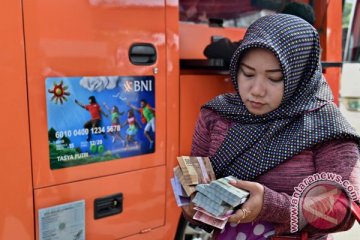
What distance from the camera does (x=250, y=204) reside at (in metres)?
1.05

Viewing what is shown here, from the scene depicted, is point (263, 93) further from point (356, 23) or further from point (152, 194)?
point (356, 23)

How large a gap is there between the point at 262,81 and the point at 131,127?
3.17 ft

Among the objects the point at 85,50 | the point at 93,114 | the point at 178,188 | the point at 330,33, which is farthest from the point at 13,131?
the point at 330,33

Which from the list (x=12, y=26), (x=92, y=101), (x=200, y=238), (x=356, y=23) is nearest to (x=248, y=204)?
(x=92, y=101)

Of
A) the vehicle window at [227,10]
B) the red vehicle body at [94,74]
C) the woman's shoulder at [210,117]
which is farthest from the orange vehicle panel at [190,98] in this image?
the woman's shoulder at [210,117]

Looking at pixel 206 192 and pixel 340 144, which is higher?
pixel 340 144

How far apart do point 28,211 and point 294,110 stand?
1166mm

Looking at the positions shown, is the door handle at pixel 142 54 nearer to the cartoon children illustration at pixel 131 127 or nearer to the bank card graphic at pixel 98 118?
the bank card graphic at pixel 98 118

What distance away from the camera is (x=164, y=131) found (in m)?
2.13

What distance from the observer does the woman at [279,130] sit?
108 centimetres

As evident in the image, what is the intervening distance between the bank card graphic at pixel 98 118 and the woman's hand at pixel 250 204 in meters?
0.93

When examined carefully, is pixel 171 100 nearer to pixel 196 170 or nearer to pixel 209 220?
pixel 196 170

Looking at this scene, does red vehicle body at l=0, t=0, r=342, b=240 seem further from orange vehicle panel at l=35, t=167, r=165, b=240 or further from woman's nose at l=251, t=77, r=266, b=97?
woman's nose at l=251, t=77, r=266, b=97

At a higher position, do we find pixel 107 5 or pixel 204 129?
pixel 107 5
